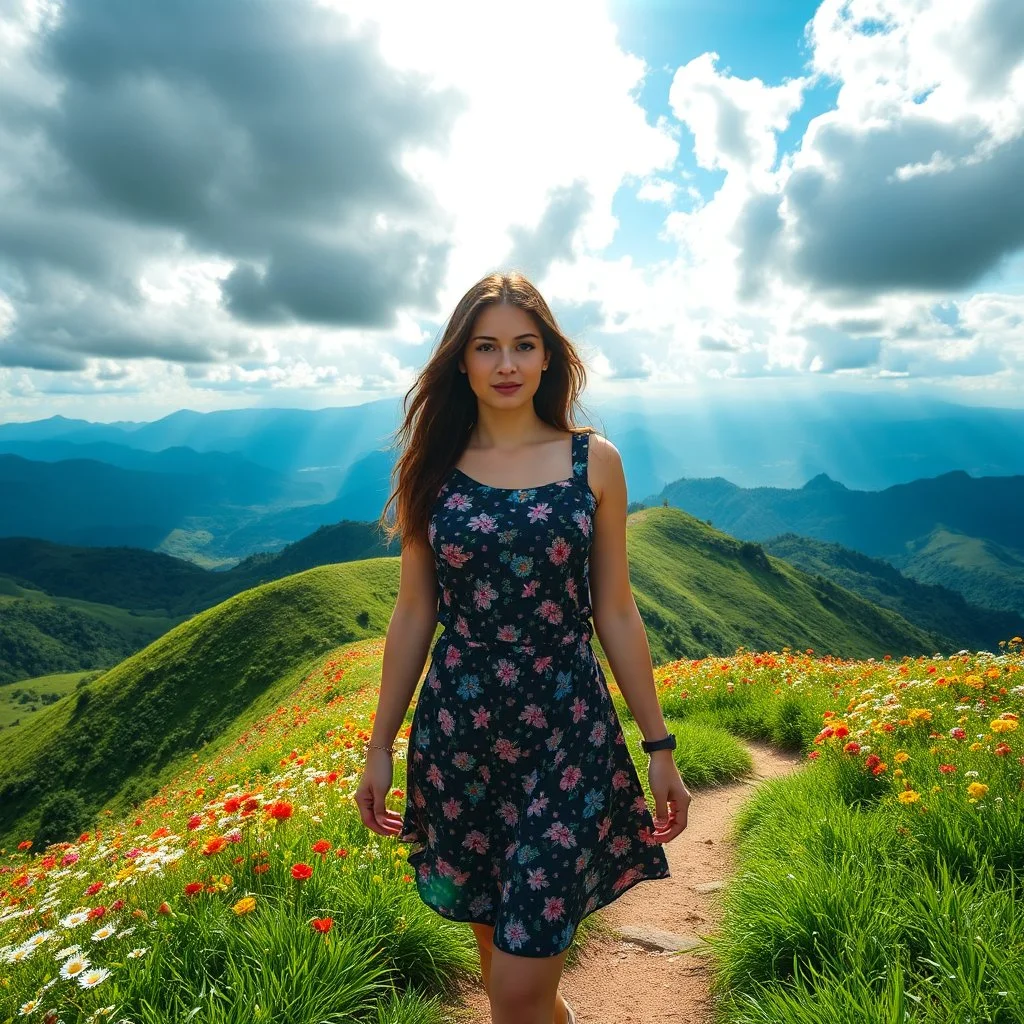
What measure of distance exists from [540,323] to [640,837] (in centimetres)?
245

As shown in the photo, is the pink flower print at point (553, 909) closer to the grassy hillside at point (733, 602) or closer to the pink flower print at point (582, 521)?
the pink flower print at point (582, 521)

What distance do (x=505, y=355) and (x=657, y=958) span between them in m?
3.92

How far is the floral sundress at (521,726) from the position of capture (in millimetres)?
2732

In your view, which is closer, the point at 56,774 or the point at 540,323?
the point at 540,323

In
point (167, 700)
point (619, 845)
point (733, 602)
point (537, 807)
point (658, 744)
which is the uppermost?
point (658, 744)

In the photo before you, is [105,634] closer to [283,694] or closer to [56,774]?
[56,774]

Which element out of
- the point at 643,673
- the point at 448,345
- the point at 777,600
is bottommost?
the point at 777,600

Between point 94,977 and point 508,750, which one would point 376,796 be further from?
point 94,977

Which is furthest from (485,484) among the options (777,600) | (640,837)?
(777,600)

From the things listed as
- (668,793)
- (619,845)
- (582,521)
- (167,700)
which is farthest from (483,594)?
(167,700)

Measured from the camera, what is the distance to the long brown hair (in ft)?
10.6

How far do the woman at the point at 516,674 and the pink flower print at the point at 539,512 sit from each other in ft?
0.04

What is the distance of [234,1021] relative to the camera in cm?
272

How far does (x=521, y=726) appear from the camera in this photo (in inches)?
111
